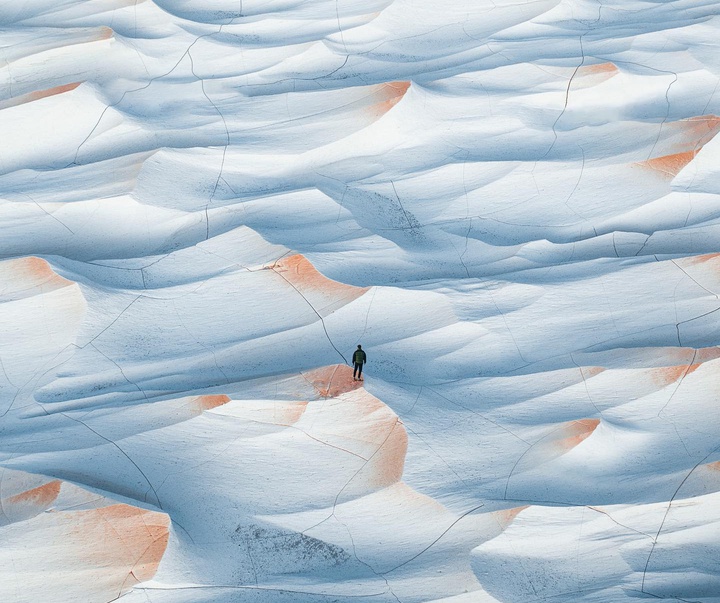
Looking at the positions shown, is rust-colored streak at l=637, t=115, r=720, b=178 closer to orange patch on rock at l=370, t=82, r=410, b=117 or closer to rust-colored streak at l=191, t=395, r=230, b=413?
orange patch on rock at l=370, t=82, r=410, b=117

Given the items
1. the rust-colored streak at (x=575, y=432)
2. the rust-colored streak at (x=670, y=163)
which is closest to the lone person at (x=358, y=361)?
the rust-colored streak at (x=575, y=432)

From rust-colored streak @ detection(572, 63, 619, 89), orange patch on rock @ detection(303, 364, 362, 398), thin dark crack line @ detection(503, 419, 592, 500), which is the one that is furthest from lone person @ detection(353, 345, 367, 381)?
rust-colored streak @ detection(572, 63, 619, 89)

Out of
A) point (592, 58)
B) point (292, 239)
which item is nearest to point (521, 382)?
point (292, 239)

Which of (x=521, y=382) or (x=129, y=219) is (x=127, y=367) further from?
(x=521, y=382)

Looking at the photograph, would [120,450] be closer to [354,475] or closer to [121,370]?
[121,370]

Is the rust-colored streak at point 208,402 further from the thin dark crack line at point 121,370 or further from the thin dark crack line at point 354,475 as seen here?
the thin dark crack line at point 354,475
